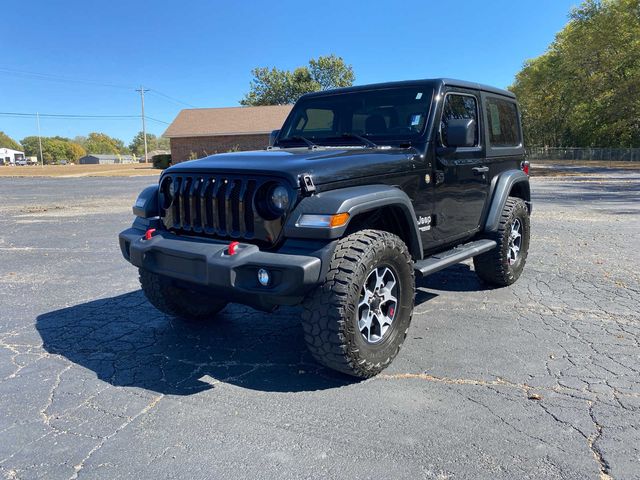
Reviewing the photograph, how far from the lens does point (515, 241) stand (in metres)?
5.67

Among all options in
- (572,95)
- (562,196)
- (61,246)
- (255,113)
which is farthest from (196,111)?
(61,246)

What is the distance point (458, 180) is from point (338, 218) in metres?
1.95

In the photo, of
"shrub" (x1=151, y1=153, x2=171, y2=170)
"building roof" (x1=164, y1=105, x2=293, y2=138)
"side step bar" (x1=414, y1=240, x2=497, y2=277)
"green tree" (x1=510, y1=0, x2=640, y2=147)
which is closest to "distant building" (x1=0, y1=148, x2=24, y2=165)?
"shrub" (x1=151, y1=153, x2=171, y2=170)

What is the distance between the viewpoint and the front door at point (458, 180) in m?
4.26

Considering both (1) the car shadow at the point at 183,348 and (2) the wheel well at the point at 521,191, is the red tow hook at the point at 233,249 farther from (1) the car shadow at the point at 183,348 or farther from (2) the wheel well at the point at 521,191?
(2) the wheel well at the point at 521,191

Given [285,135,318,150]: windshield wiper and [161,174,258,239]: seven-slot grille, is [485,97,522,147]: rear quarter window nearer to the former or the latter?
[285,135,318,150]: windshield wiper

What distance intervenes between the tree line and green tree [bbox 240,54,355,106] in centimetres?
6754

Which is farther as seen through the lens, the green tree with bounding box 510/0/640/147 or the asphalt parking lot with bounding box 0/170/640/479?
the green tree with bounding box 510/0/640/147

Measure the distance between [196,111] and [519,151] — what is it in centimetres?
4494

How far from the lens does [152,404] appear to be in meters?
A: 3.03

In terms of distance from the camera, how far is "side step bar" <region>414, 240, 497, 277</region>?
3.84m

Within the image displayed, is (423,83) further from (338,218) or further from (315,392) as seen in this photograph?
(315,392)

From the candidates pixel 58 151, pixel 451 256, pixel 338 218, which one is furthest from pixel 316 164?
pixel 58 151

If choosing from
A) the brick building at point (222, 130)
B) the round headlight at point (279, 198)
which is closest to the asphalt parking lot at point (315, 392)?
the round headlight at point (279, 198)
